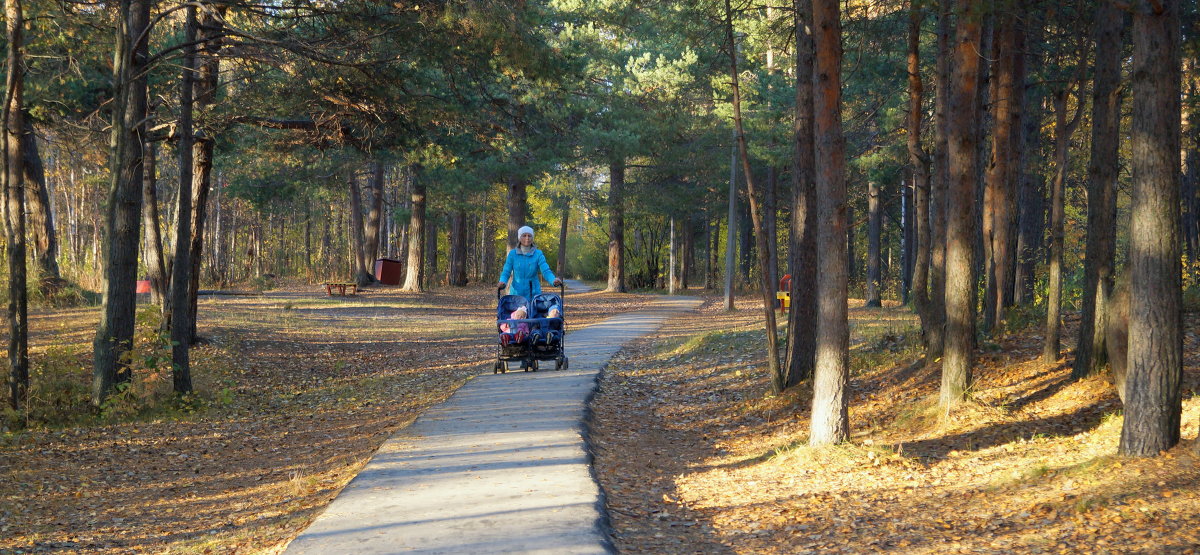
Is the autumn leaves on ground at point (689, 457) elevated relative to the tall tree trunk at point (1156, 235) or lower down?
lower down

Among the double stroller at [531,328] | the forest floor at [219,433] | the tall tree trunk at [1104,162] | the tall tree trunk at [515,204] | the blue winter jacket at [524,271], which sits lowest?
the forest floor at [219,433]

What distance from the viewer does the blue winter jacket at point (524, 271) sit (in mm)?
13266

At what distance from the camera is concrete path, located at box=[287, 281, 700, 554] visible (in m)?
5.70

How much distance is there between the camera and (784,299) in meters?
25.4

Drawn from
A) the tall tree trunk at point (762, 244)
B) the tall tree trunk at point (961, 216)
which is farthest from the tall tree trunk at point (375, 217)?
the tall tree trunk at point (961, 216)

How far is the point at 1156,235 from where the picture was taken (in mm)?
7000

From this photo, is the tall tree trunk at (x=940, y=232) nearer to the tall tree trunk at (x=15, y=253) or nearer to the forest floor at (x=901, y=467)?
the forest floor at (x=901, y=467)

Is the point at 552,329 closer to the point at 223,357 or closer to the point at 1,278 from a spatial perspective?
the point at 223,357

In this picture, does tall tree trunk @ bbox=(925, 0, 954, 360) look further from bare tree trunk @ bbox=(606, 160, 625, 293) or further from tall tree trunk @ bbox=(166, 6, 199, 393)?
bare tree trunk @ bbox=(606, 160, 625, 293)

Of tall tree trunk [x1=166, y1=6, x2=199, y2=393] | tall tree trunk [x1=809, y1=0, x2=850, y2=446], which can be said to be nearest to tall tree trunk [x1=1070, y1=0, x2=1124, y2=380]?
tall tree trunk [x1=809, y1=0, x2=850, y2=446]

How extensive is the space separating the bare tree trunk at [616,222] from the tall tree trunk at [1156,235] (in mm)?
32284

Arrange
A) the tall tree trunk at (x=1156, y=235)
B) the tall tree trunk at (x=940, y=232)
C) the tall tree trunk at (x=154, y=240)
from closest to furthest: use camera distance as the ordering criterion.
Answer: the tall tree trunk at (x=1156, y=235) → the tall tree trunk at (x=940, y=232) → the tall tree trunk at (x=154, y=240)

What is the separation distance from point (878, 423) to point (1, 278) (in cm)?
1587

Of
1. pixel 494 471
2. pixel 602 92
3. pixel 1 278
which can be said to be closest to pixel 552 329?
pixel 494 471
